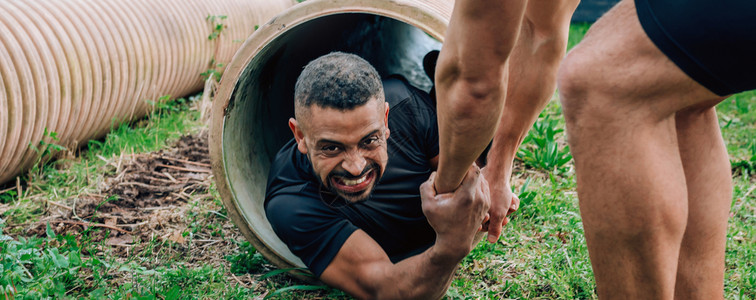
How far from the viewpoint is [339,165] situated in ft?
7.63

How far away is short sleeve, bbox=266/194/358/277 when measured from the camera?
2326mm

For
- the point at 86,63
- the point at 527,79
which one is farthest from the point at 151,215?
the point at 527,79

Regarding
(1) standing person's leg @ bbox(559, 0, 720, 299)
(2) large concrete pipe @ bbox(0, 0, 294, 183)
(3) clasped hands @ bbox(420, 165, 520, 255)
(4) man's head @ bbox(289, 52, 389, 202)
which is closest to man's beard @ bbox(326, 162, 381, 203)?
(4) man's head @ bbox(289, 52, 389, 202)

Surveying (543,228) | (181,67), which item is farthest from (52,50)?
(543,228)

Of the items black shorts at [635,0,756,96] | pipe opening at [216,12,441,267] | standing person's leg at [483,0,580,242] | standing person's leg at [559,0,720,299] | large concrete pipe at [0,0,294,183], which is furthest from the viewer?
large concrete pipe at [0,0,294,183]

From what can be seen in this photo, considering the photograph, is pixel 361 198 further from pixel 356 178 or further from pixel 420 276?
pixel 420 276

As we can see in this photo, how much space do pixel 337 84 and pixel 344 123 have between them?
148 millimetres

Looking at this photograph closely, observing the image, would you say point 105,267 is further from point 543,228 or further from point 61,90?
point 543,228

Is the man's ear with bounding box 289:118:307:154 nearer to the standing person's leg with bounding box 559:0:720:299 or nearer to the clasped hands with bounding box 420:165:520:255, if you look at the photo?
the clasped hands with bounding box 420:165:520:255

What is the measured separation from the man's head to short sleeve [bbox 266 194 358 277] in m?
0.10

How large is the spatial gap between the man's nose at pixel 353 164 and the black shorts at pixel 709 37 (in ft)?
4.09

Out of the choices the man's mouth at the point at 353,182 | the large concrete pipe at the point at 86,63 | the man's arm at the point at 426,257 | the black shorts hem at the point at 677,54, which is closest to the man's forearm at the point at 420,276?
the man's arm at the point at 426,257

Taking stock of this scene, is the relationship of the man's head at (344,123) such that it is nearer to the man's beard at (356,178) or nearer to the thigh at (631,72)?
the man's beard at (356,178)

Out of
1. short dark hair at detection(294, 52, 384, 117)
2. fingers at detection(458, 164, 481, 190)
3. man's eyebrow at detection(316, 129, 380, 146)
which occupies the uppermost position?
short dark hair at detection(294, 52, 384, 117)
